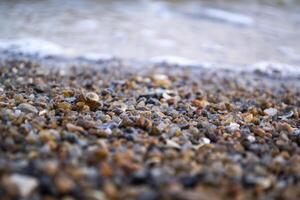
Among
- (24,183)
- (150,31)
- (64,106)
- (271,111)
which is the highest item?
(24,183)

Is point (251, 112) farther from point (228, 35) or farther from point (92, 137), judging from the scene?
point (228, 35)

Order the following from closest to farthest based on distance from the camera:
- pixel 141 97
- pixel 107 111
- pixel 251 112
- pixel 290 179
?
pixel 290 179 → pixel 107 111 → pixel 251 112 → pixel 141 97

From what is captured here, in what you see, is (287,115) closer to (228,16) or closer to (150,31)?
(150,31)

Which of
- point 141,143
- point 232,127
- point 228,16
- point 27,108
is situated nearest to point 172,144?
point 141,143

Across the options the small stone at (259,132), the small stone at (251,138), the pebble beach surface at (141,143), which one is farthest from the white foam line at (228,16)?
the small stone at (251,138)

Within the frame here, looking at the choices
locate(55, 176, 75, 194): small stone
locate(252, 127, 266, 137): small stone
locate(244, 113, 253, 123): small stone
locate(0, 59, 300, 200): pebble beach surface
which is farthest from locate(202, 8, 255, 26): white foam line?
locate(55, 176, 75, 194): small stone

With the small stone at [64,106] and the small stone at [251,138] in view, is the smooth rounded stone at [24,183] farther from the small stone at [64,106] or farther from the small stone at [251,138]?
the small stone at [251,138]

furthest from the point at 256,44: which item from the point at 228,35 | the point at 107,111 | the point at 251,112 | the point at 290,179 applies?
the point at 290,179
